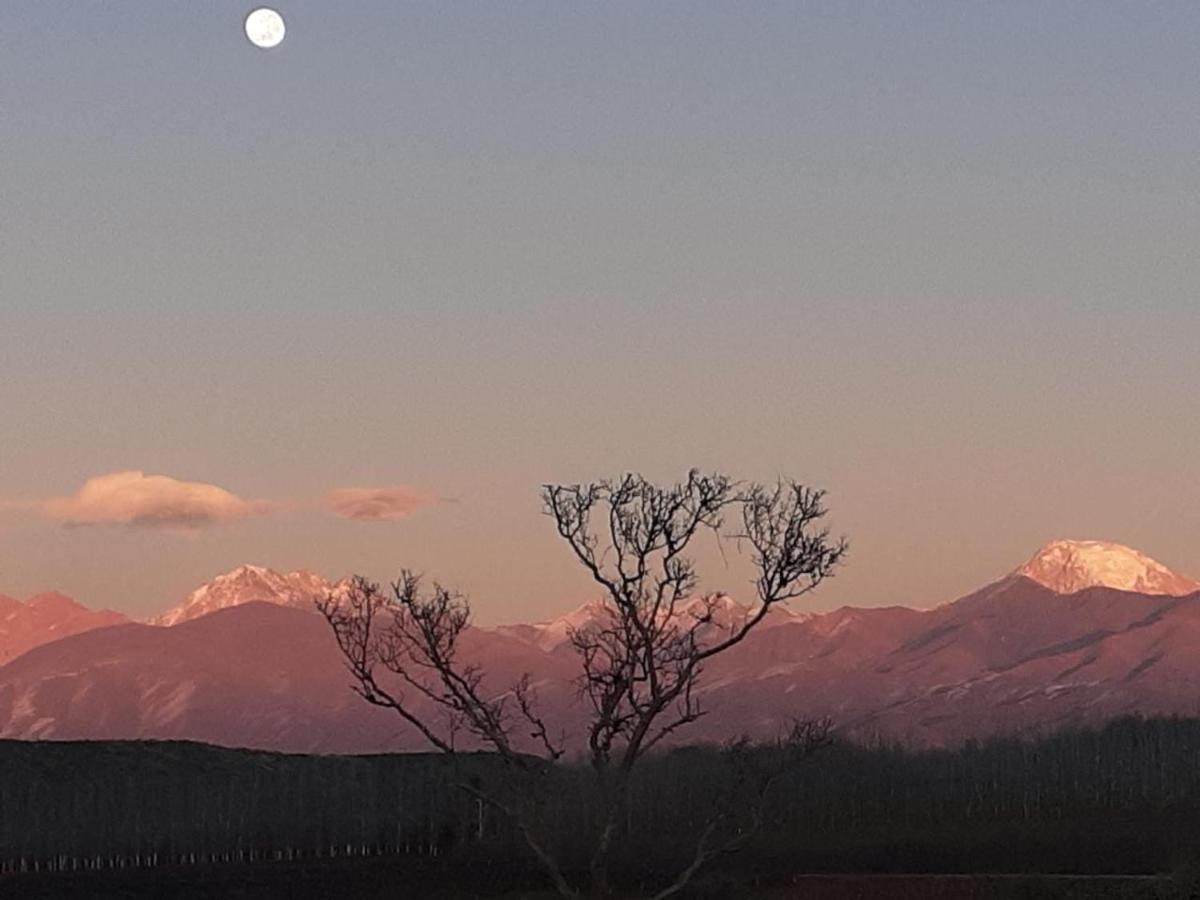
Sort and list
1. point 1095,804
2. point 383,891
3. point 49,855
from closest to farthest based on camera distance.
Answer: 1. point 383,891
2. point 49,855
3. point 1095,804

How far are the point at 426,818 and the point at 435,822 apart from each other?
12.7ft

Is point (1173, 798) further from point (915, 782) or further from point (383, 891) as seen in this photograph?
point (383, 891)

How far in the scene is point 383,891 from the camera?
99.8m

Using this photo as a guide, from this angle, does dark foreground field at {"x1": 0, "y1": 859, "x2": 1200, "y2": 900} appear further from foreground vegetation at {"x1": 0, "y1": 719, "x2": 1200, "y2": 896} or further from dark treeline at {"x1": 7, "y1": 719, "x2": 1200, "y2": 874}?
dark treeline at {"x1": 7, "y1": 719, "x2": 1200, "y2": 874}

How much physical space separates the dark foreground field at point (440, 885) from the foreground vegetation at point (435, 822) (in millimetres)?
921

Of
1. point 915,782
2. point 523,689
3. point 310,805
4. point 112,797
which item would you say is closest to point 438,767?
point 310,805

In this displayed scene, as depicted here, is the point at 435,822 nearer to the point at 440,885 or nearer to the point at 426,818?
the point at 426,818

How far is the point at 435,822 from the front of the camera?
142 metres

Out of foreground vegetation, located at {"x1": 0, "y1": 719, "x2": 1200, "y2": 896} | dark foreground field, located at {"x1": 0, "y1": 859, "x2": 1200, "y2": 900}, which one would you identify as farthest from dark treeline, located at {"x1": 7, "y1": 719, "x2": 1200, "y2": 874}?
dark foreground field, located at {"x1": 0, "y1": 859, "x2": 1200, "y2": 900}

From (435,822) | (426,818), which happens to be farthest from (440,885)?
(426,818)

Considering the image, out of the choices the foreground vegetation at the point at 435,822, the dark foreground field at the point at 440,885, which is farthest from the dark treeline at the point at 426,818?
the dark foreground field at the point at 440,885

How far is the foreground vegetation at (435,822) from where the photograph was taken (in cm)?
11756

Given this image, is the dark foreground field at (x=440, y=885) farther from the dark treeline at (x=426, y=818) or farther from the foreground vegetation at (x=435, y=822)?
the dark treeline at (x=426, y=818)

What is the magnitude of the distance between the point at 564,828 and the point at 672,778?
31.2m
